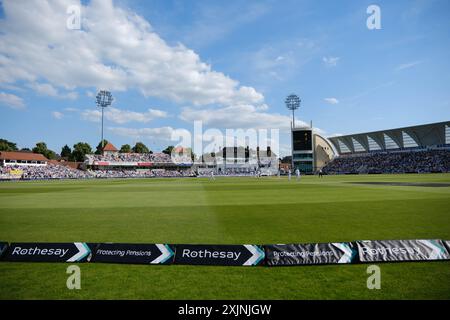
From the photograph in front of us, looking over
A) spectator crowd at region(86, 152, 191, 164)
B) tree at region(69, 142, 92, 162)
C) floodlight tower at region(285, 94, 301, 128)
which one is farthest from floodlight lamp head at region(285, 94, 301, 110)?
tree at region(69, 142, 92, 162)

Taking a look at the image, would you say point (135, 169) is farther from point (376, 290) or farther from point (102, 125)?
point (376, 290)

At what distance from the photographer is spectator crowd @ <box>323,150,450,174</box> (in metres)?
70.0

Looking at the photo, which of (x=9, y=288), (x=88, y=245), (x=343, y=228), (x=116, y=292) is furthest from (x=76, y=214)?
(x=343, y=228)

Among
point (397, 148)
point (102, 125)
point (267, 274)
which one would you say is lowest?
point (267, 274)

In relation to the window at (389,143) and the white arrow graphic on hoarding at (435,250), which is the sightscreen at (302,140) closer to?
the window at (389,143)

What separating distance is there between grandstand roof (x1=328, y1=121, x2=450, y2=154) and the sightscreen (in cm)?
1593

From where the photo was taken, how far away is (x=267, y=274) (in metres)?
5.69

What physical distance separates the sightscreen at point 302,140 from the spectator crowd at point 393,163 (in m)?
11.3

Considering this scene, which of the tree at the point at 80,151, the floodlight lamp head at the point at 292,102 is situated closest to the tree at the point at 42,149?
the tree at the point at 80,151

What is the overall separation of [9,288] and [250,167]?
93451mm

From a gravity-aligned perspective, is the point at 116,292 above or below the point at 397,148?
below

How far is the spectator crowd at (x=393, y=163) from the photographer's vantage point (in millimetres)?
70000

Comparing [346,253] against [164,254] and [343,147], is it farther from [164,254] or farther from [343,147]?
[343,147]

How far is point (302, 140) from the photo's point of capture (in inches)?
3686
